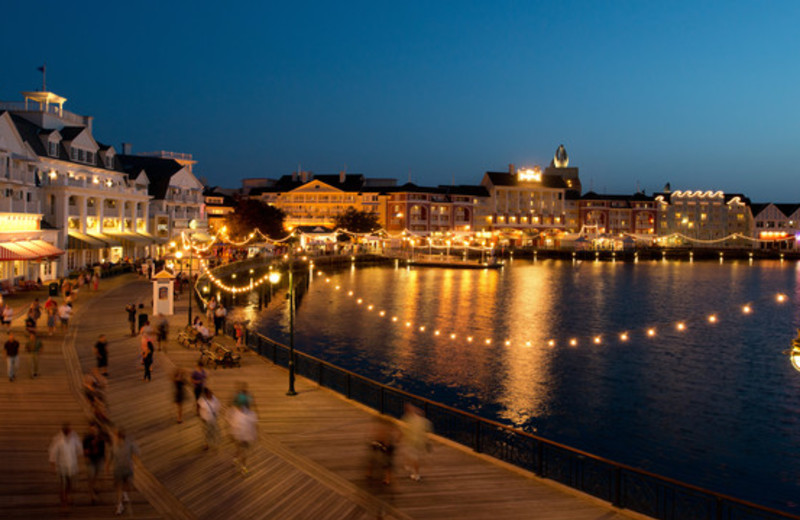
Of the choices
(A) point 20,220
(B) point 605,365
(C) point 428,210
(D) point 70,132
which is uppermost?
(D) point 70,132

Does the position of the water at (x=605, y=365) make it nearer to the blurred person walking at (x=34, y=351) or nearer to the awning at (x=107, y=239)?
the blurred person walking at (x=34, y=351)

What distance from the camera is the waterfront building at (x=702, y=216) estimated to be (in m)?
161

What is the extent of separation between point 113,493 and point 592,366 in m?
25.5

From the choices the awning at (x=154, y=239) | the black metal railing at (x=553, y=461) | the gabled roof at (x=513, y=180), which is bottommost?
the black metal railing at (x=553, y=461)

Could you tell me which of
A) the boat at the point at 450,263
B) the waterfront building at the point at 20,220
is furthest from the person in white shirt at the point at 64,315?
the boat at the point at 450,263

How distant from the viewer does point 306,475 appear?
480 inches

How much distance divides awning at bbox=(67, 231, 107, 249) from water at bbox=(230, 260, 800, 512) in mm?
15545

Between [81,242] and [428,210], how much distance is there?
83923 mm

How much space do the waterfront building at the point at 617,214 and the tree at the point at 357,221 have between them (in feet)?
175

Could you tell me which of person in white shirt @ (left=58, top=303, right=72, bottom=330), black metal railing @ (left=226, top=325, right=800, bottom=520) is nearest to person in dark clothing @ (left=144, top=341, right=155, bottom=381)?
black metal railing @ (left=226, top=325, right=800, bottom=520)

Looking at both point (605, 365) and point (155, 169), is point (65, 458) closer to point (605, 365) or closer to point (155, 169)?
point (605, 365)

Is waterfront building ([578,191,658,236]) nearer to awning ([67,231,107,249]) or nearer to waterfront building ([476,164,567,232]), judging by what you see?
waterfront building ([476,164,567,232])

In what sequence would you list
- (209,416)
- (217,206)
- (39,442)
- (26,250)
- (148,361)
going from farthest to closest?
1. (217,206)
2. (26,250)
3. (148,361)
4. (39,442)
5. (209,416)

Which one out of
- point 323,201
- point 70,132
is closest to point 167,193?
point 70,132
